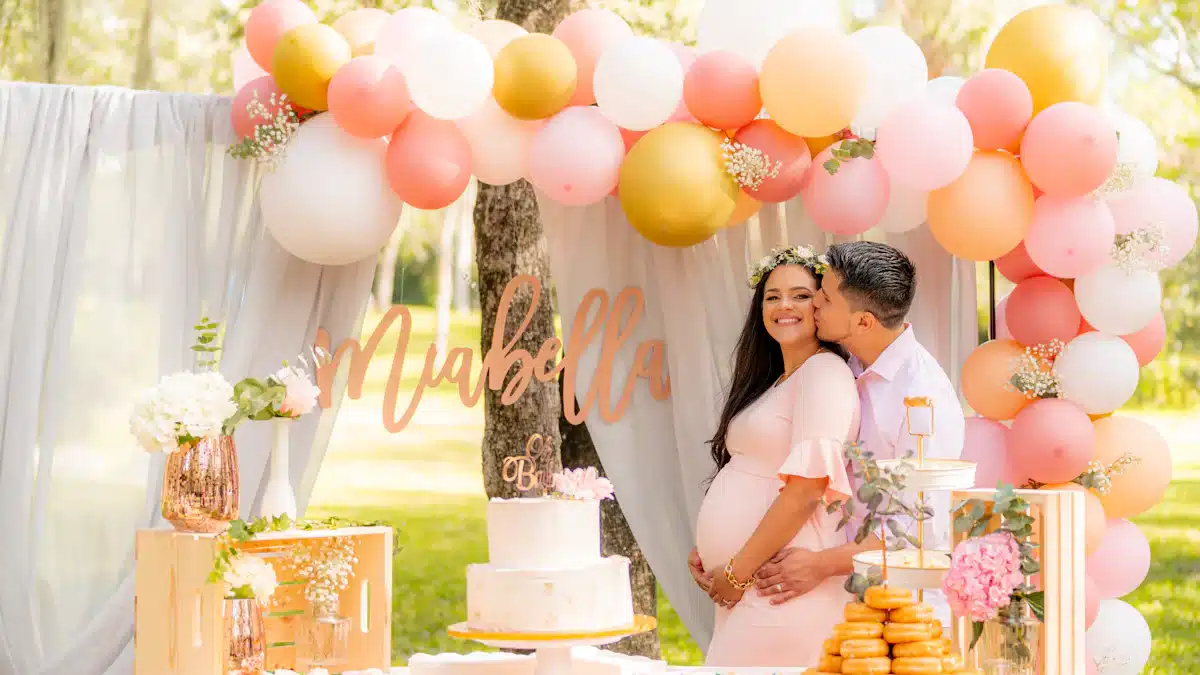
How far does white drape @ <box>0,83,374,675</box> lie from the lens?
409 cm

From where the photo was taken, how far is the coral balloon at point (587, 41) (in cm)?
405

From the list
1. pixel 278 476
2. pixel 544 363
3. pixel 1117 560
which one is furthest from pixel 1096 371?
pixel 278 476

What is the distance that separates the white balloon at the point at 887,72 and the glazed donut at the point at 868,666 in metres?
1.96

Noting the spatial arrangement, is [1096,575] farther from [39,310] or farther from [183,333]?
[39,310]

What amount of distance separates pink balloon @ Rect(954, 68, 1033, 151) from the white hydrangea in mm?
Result: 2255

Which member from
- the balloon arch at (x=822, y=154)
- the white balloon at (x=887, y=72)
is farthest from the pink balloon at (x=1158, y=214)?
the white balloon at (x=887, y=72)

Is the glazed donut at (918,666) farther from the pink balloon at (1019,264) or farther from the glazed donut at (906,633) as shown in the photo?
the pink balloon at (1019,264)

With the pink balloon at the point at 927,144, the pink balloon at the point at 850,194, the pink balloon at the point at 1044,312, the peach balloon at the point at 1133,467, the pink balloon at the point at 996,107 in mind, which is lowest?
the peach balloon at the point at 1133,467

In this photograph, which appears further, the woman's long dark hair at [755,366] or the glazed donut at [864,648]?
the woman's long dark hair at [755,366]

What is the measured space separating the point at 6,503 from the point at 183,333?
725 millimetres

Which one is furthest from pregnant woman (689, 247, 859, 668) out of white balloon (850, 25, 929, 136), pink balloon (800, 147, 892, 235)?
white balloon (850, 25, 929, 136)

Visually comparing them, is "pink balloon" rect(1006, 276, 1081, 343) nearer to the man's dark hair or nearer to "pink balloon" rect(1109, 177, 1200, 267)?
"pink balloon" rect(1109, 177, 1200, 267)

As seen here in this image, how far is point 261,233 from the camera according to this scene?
14.3 feet

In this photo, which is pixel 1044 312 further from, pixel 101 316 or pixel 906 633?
pixel 101 316
